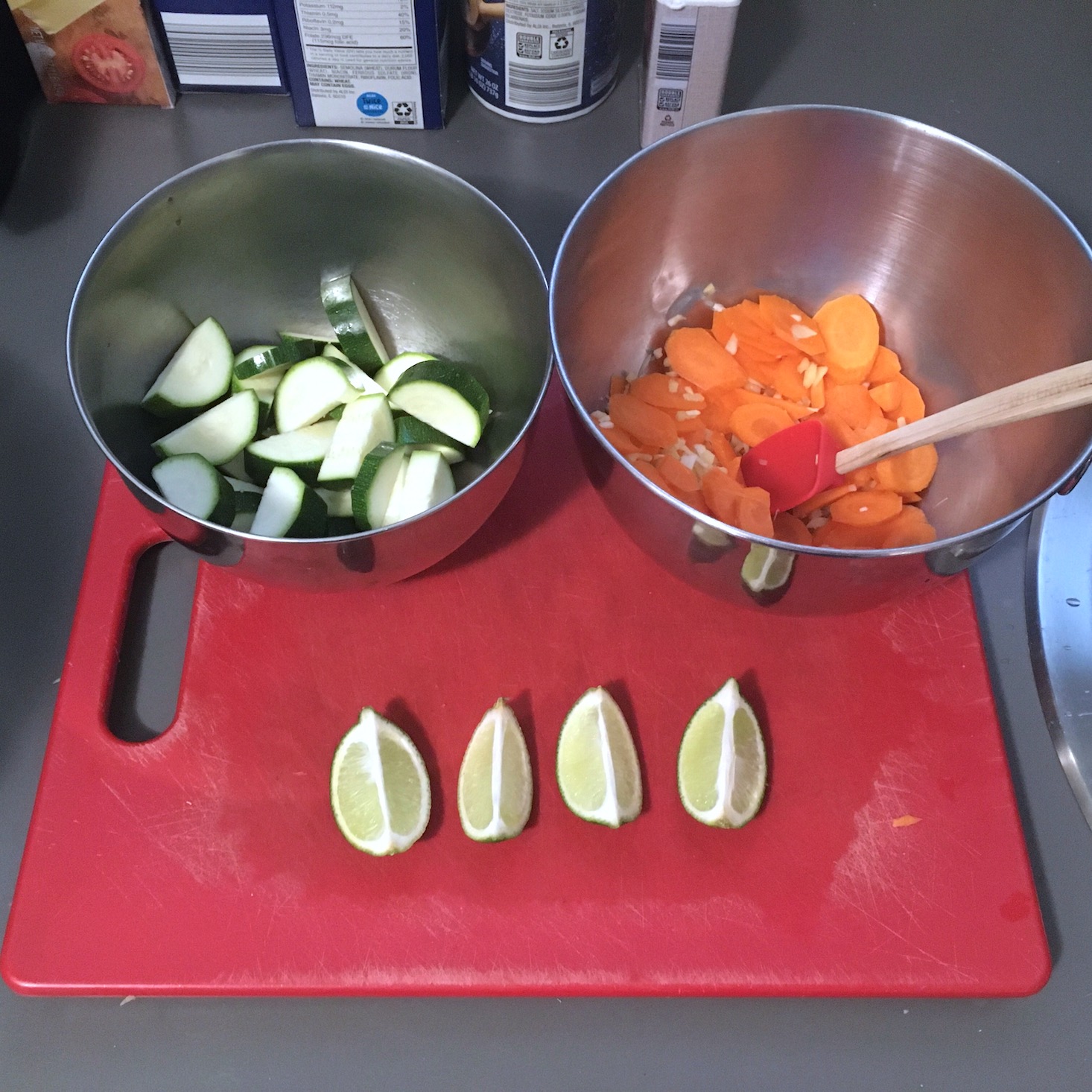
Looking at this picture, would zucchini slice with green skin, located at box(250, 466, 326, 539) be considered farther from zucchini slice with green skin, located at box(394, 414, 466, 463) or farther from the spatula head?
the spatula head

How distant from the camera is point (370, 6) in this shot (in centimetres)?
134

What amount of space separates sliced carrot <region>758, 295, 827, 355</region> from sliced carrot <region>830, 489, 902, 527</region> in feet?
0.77

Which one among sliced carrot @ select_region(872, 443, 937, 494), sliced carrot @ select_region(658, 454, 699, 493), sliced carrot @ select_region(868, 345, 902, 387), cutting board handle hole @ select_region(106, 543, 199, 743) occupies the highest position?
sliced carrot @ select_region(868, 345, 902, 387)

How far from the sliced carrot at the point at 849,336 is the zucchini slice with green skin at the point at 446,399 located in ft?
1.59

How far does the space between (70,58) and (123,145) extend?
14 centimetres

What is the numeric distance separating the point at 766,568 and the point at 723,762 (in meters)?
0.23

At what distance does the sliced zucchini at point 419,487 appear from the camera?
112cm

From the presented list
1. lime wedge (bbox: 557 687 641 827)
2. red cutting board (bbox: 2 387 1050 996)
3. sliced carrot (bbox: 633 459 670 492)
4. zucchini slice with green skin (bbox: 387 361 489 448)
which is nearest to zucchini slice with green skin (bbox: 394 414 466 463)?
zucchini slice with green skin (bbox: 387 361 489 448)

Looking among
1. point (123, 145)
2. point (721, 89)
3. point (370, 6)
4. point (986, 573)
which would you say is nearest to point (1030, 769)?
point (986, 573)

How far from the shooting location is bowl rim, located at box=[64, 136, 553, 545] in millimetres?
958

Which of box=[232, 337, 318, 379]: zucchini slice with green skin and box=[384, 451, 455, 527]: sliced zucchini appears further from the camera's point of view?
box=[232, 337, 318, 379]: zucchini slice with green skin

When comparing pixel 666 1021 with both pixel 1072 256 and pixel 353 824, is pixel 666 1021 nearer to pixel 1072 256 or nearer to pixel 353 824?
pixel 353 824

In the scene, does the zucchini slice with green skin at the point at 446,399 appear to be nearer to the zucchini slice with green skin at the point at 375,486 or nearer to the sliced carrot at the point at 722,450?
the zucchini slice with green skin at the point at 375,486

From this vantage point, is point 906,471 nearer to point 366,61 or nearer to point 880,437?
point 880,437
